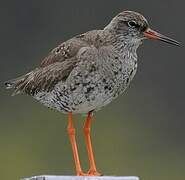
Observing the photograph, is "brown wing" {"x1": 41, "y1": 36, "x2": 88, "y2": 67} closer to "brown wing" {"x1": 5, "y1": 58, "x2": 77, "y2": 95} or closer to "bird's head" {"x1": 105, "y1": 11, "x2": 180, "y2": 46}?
"brown wing" {"x1": 5, "y1": 58, "x2": 77, "y2": 95}

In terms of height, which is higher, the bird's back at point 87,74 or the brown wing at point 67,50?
the brown wing at point 67,50

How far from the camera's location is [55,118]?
140 ft

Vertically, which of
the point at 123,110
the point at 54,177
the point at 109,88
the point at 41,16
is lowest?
the point at 54,177

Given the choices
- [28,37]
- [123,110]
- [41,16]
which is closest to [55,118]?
[123,110]

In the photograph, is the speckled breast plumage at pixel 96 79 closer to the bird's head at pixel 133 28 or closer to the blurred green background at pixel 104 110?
the bird's head at pixel 133 28

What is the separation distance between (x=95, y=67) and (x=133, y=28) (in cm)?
83

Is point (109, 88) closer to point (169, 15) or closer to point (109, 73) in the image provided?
point (109, 73)

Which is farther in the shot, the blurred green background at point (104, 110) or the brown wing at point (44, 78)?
the blurred green background at point (104, 110)

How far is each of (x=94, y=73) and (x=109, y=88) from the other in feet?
0.97

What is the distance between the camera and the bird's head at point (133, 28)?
1838 centimetres

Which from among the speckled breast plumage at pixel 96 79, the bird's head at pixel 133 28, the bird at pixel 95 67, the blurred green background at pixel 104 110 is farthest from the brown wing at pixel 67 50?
the blurred green background at pixel 104 110

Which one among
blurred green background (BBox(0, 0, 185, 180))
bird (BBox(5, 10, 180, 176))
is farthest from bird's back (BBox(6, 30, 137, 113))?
blurred green background (BBox(0, 0, 185, 180))

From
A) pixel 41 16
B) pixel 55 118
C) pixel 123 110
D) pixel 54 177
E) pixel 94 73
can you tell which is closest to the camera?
pixel 54 177

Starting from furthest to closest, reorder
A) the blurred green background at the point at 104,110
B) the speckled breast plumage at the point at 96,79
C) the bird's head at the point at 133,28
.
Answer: the blurred green background at the point at 104,110 < the bird's head at the point at 133,28 < the speckled breast plumage at the point at 96,79
